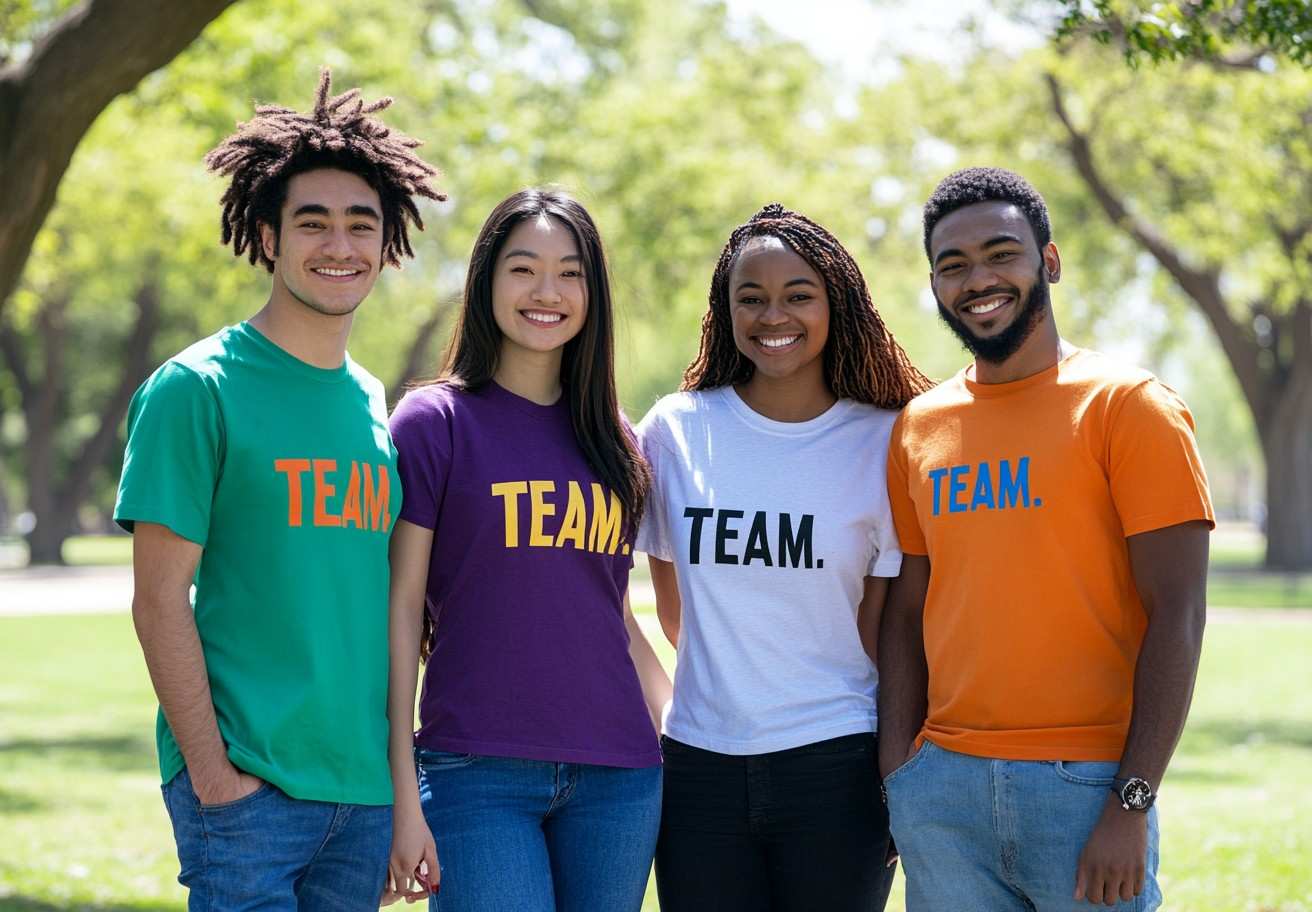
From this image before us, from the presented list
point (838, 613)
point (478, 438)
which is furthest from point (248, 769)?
point (838, 613)

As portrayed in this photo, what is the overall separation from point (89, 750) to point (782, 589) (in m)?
10.2

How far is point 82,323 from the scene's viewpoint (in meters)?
45.4

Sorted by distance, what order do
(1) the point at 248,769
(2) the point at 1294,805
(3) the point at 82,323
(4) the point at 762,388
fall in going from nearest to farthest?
(1) the point at 248,769, (4) the point at 762,388, (2) the point at 1294,805, (3) the point at 82,323

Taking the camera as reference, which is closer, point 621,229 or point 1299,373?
point 621,229

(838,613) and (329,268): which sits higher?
(329,268)

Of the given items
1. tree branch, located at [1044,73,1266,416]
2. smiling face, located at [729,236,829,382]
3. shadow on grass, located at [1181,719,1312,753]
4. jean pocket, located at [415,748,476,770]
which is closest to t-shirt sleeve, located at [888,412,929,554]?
smiling face, located at [729,236,829,382]

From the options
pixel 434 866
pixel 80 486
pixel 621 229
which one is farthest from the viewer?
pixel 80 486

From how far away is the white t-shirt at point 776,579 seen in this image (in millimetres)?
3957

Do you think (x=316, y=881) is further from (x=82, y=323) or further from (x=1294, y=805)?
(x=82, y=323)

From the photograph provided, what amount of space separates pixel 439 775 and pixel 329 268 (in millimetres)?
1293

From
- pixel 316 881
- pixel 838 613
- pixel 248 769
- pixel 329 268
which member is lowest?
pixel 316 881

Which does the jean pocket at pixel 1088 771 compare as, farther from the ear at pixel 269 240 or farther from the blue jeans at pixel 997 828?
the ear at pixel 269 240

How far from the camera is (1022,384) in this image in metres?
3.70

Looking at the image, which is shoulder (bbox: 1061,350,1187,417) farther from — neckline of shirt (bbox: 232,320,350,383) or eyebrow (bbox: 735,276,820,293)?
neckline of shirt (bbox: 232,320,350,383)
